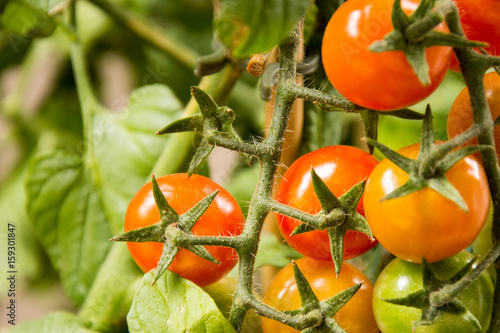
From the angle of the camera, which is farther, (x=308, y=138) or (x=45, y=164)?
(x=45, y=164)

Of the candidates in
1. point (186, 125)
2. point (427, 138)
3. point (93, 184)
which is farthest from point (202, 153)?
point (93, 184)

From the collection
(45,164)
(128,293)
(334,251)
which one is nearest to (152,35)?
(45,164)

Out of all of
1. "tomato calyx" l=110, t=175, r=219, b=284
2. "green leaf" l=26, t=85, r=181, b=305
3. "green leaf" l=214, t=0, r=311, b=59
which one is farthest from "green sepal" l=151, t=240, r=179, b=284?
"green leaf" l=26, t=85, r=181, b=305

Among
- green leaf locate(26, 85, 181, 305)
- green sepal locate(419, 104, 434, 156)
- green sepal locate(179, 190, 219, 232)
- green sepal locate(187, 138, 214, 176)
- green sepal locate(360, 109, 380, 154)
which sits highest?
green sepal locate(419, 104, 434, 156)

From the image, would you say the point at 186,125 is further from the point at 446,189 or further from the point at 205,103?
the point at 446,189

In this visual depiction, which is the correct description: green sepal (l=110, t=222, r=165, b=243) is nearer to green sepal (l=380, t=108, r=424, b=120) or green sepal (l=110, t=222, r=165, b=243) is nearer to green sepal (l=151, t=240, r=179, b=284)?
green sepal (l=151, t=240, r=179, b=284)

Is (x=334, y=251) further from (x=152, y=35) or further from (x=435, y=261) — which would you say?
(x=152, y=35)
